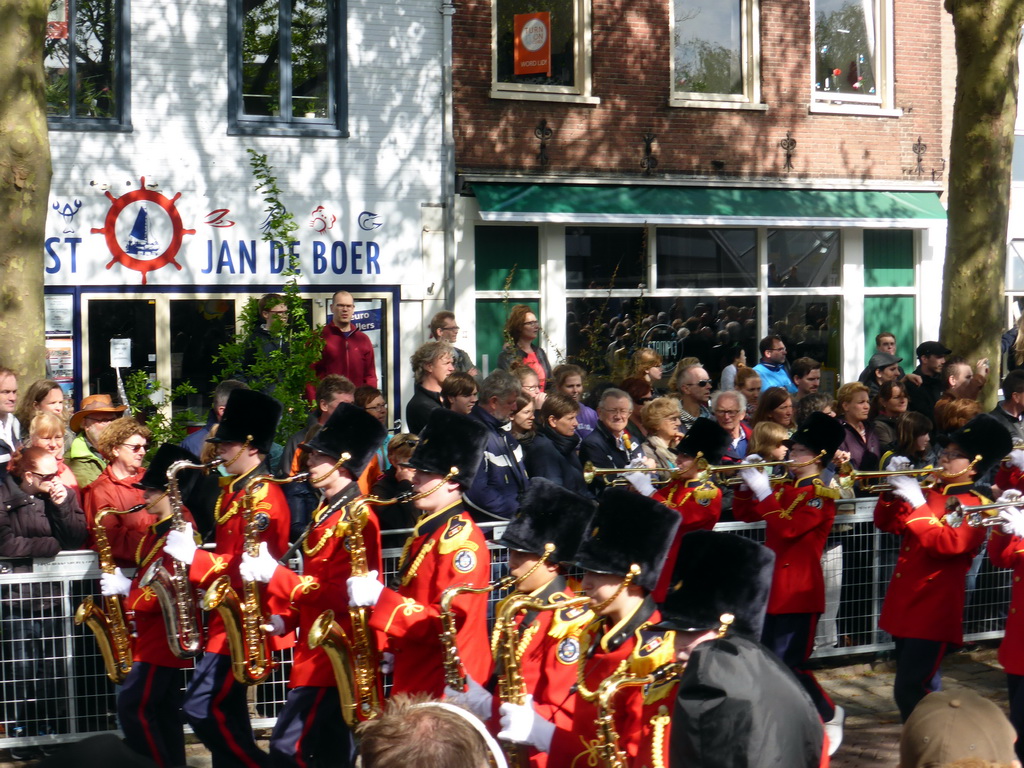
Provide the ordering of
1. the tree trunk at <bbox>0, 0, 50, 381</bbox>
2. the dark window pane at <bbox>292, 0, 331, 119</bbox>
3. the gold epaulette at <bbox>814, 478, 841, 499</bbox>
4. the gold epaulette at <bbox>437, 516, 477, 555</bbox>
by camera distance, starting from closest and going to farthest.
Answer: the gold epaulette at <bbox>437, 516, 477, 555</bbox>
the gold epaulette at <bbox>814, 478, 841, 499</bbox>
the tree trunk at <bbox>0, 0, 50, 381</bbox>
the dark window pane at <bbox>292, 0, 331, 119</bbox>

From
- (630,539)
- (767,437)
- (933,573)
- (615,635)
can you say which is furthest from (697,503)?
(615,635)

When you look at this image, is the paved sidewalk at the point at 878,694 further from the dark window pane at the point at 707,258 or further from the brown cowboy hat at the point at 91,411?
the dark window pane at the point at 707,258

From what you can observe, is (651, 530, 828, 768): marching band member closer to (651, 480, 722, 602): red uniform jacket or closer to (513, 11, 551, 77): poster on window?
(651, 480, 722, 602): red uniform jacket

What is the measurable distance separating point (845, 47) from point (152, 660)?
565 inches

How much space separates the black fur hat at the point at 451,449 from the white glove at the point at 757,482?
243 centimetres

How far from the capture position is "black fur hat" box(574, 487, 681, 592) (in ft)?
15.2

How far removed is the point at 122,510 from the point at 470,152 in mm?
9560

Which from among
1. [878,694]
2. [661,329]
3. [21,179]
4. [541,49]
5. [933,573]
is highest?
[541,49]

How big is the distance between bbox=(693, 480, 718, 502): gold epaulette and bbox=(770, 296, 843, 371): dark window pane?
9.88 meters

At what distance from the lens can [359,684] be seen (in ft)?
18.9

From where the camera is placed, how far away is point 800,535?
7461mm

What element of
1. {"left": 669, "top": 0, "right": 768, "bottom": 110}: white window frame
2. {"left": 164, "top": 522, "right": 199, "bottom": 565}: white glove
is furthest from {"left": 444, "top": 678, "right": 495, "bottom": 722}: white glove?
{"left": 669, "top": 0, "right": 768, "bottom": 110}: white window frame

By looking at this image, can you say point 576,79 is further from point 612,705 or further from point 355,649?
point 612,705

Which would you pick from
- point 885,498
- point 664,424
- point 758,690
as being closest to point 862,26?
point 664,424
